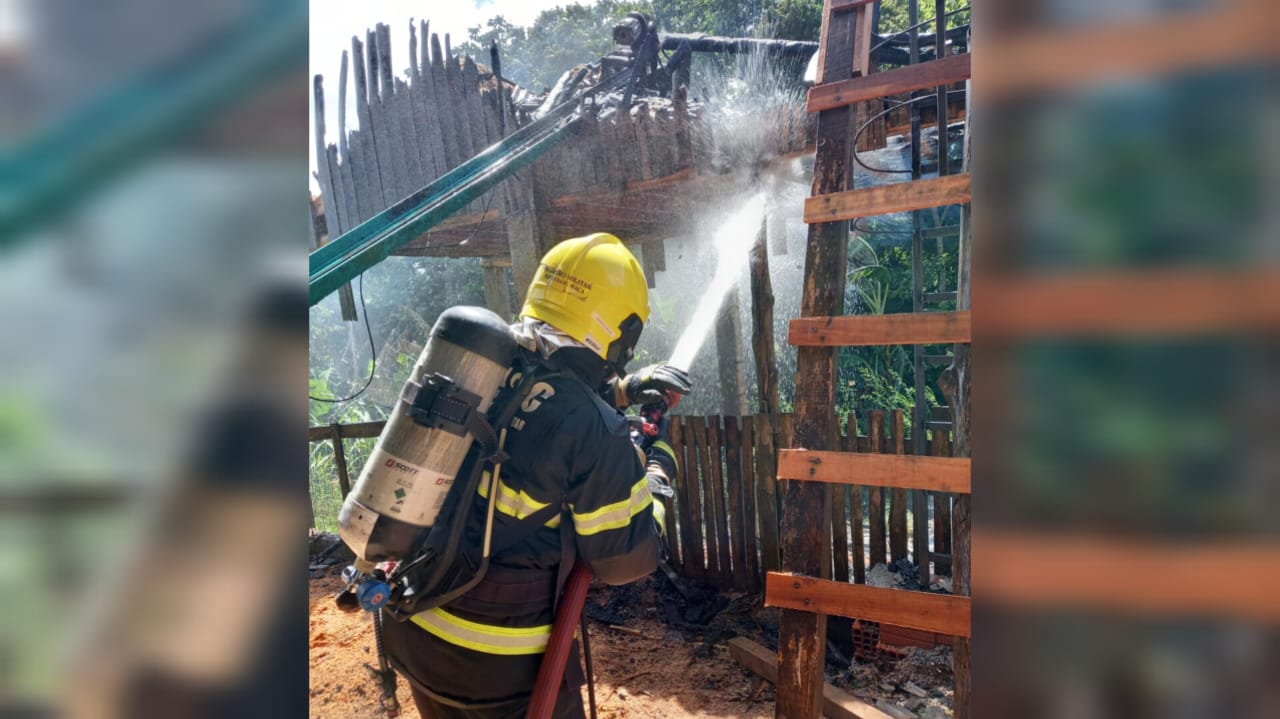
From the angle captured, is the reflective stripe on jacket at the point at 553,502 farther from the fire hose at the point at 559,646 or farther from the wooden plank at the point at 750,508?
the wooden plank at the point at 750,508

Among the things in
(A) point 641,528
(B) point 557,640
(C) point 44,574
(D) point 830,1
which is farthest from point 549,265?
(C) point 44,574

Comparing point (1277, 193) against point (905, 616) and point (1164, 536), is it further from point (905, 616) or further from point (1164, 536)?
point (905, 616)

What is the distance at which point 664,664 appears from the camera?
517 centimetres

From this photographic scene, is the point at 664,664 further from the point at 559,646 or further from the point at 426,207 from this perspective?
the point at 426,207

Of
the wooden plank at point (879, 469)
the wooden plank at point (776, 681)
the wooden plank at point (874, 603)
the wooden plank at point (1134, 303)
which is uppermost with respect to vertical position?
the wooden plank at point (1134, 303)

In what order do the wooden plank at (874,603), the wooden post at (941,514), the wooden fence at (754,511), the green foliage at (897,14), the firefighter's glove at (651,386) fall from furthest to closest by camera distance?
the green foliage at (897,14) < the wooden fence at (754,511) < the wooden post at (941,514) < the firefighter's glove at (651,386) < the wooden plank at (874,603)

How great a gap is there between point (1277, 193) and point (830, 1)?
3.23 meters

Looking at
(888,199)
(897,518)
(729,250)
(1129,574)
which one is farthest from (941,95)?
(1129,574)

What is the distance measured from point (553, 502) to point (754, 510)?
354 cm

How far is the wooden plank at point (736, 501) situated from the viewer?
5.91 meters

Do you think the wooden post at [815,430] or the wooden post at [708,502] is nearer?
the wooden post at [815,430]

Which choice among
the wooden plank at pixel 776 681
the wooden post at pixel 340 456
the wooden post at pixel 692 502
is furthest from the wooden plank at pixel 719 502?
the wooden post at pixel 340 456

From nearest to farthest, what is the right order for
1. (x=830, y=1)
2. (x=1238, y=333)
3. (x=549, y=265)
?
1. (x=1238, y=333)
2. (x=549, y=265)
3. (x=830, y=1)

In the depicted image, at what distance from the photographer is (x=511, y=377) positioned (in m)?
2.68
